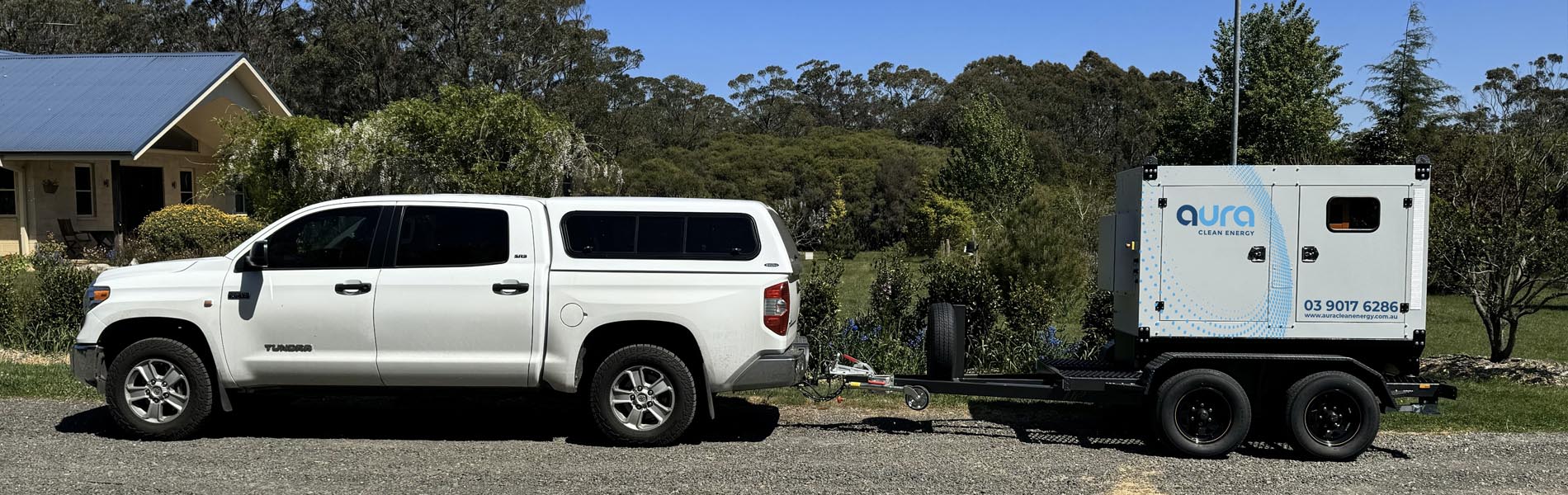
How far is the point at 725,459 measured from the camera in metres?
7.36

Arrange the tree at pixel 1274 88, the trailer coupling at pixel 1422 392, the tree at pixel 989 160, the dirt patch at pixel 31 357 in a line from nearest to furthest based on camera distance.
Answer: the trailer coupling at pixel 1422 392 → the dirt patch at pixel 31 357 → the tree at pixel 1274 88 → the tree at pixel 989 160

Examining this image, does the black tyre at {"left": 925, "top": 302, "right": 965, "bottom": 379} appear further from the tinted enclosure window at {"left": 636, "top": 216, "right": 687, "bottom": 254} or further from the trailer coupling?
the trailer coupling

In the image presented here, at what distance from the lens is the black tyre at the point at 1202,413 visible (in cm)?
741

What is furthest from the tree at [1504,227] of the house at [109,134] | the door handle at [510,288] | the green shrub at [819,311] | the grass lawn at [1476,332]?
the house at [109,134]

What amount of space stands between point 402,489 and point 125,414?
2.63 m

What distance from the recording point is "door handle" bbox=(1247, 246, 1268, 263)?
740 cm

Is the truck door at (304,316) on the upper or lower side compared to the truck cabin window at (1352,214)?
lower

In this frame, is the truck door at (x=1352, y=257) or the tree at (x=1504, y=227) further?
the tree at (x=1504, y=227)

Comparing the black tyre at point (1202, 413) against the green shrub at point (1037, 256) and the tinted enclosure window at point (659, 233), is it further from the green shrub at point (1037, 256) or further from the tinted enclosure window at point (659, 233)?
the green shrub at point (1037, 256)

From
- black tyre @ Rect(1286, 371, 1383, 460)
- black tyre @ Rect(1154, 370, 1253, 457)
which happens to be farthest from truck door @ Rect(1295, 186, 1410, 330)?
black tyre @ Rect(1154, 370, 1253, 457)

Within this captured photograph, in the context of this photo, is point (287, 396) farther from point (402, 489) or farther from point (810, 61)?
point (810, 61)

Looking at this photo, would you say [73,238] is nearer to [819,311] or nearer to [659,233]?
[819,311]

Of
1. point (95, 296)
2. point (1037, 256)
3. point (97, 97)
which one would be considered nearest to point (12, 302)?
point (95, 296)

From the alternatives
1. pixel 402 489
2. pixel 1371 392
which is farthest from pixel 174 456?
pixel 1371 392
